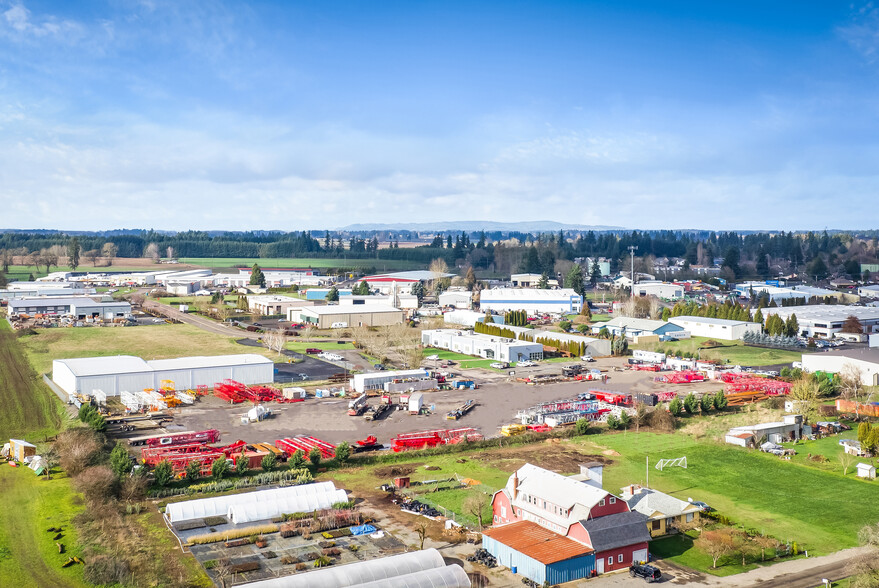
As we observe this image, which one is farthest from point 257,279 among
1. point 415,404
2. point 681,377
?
point 415,404

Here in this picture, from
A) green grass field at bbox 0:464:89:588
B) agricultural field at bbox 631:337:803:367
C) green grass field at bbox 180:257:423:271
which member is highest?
green grass field at bbox 180:257:423:271

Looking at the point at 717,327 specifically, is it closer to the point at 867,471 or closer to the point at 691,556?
the point at 867,471

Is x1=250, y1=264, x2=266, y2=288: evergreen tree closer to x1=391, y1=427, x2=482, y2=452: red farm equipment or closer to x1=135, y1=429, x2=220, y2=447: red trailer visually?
x1=135, y1=429, x2=220, y2=447: red trailer

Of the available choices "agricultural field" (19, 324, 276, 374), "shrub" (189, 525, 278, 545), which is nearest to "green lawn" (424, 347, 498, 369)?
"agricultural field" (19, 324, 276, 374)

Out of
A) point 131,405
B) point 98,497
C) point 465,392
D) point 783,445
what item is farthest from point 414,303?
point 98,497

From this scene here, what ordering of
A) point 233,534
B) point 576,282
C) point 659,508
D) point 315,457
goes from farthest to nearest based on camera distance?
point 576,282 → point 315,457 → point 659,508 → point 233,534

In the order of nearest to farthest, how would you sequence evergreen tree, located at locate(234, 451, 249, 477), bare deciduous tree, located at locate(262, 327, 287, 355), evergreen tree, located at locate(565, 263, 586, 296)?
evergreen tree, located at locate(234, 451, 249, 477) → bare deciduous tree, located at locate(262, 327, 287, 355) → evergreen tree, located at locate(565, 263, 586, 296)

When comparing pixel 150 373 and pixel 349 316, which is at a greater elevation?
pixel 349 316
